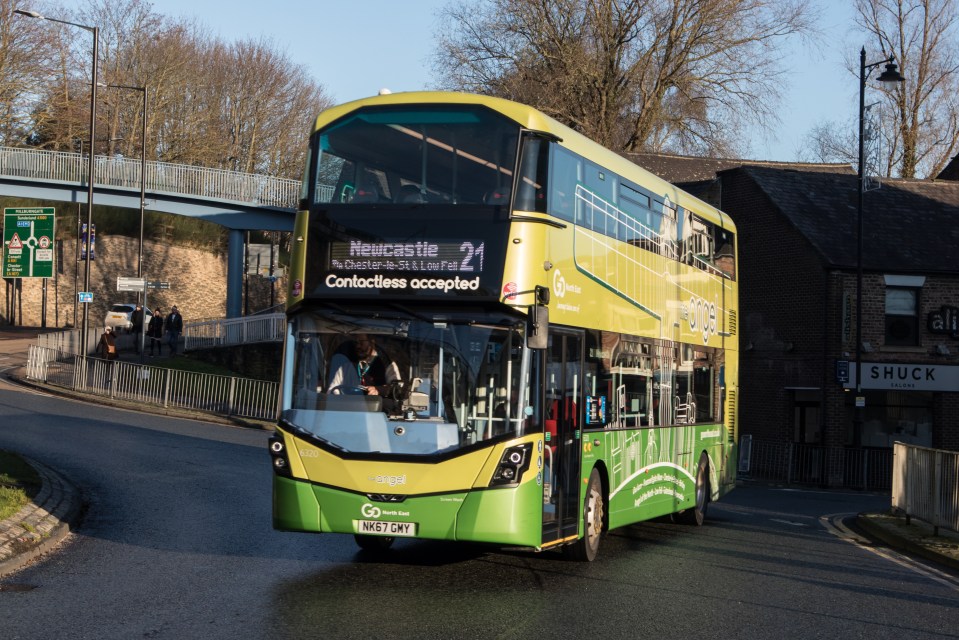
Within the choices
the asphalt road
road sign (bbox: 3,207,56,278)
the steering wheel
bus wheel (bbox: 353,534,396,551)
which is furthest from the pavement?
road sign (bbox: 3,207,56,278)

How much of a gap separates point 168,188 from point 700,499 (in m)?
35.0

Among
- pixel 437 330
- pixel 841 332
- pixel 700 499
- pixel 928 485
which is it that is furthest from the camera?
pixel 841 332

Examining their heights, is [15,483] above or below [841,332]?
below

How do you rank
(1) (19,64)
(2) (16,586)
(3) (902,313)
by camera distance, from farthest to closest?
(1) (19,64) < (3) (902,313) < (2) (16,586)

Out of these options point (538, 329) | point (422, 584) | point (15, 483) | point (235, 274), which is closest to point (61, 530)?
point (15, 483)

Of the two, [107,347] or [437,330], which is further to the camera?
[107,347]

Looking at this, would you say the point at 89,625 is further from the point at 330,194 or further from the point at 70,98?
the point at 70,98

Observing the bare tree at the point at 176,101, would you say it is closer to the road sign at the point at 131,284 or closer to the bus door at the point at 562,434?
the road sign at the point at 131,284

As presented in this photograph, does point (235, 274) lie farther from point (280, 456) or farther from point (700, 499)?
point (280, 456)

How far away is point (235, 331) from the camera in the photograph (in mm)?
42906

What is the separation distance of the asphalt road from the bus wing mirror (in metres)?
2.10

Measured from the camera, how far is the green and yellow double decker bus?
10195 millimetres

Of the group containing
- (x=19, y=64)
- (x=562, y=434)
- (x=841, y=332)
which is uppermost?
(x=19, y=64)

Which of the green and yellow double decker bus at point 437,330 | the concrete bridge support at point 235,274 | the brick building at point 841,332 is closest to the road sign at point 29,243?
the concrete bridge support at point 235,274
